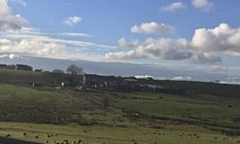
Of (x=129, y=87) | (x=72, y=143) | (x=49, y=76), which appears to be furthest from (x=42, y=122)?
(x=49, y=76)

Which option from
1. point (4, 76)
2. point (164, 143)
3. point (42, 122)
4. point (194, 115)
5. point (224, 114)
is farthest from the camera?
point (4, 76)

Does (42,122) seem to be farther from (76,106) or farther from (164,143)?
(76,106)

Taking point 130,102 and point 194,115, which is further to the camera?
point 130,102

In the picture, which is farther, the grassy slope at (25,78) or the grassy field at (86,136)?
the grassy slope at (25,78)

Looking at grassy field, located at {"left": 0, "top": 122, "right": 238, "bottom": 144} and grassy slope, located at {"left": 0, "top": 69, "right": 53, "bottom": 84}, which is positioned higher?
grassy slope, located at {"left": 0, "top": 69, "right": 53, "bottom": 84}

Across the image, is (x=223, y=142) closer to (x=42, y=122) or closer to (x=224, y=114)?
(x=42, y=122)

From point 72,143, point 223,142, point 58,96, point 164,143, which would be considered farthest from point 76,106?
point 72,143

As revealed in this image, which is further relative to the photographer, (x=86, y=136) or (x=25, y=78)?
(x=25, y=78)

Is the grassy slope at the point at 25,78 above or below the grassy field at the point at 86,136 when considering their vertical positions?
above

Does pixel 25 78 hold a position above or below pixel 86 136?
above

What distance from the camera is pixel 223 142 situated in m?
43.3

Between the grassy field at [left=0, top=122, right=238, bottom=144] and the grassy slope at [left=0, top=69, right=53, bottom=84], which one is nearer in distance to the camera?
the grassy field at [left=0, top=122, right=238, bottom=144]

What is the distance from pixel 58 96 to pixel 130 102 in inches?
688

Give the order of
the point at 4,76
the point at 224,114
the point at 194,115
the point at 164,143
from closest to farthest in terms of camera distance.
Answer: the point at 164,143 → the point at 194,115 → the point at 224,114 → the point at 4,76
